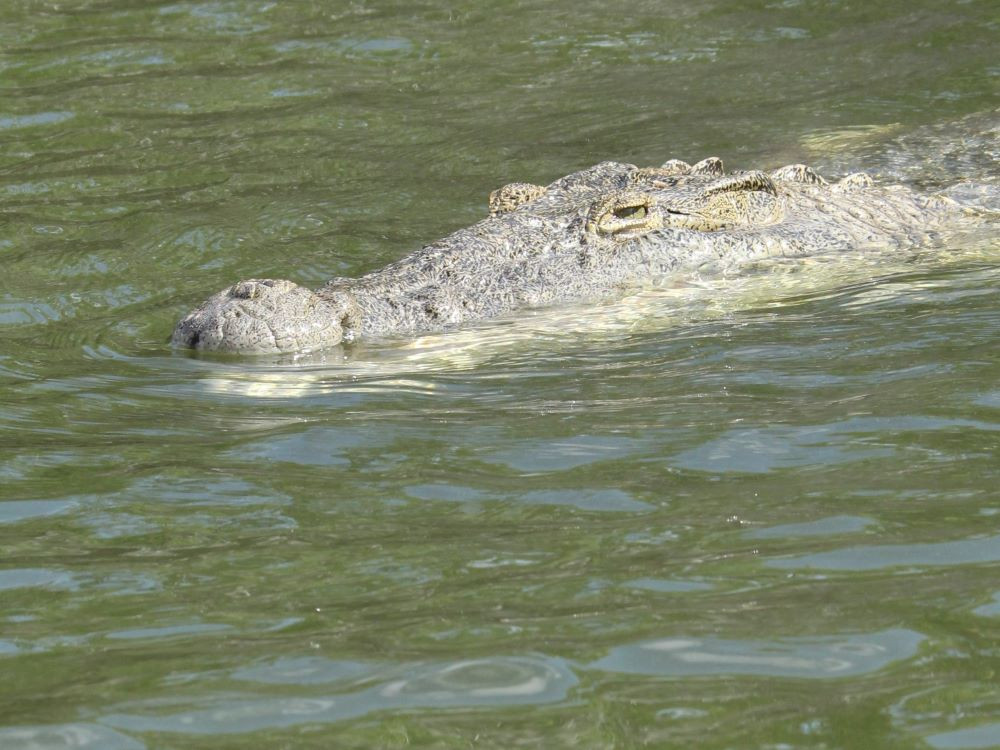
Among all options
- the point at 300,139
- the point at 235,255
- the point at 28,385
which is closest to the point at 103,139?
the point at 300,139

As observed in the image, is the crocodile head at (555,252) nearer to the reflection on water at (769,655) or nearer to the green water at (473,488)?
the green water at (473,488)

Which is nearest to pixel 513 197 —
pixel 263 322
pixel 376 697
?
pixel 263 322

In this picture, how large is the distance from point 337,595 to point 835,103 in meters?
9.52

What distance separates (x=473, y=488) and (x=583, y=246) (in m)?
3.66

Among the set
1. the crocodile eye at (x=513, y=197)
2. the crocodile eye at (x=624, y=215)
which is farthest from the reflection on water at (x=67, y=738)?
the crocodile eye at (x=513, y=197)

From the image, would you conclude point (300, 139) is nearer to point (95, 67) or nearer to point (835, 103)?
point (95, 67)

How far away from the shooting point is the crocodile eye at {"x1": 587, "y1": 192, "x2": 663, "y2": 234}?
8.48 meters

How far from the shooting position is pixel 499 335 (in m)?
7.50

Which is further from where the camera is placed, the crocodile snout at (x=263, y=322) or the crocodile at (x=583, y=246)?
the crocodile at (x=583, y=246)

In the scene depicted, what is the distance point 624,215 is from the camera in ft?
28.1

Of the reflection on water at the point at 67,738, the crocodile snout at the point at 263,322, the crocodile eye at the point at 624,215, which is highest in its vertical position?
the crocodile eye at the point at 624,215

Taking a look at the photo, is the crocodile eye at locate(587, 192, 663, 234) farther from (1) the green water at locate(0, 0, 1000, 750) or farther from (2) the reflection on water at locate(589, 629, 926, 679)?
(2) the reflection on water at locate(589, 629, 926, 679)

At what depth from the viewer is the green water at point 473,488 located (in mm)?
3498

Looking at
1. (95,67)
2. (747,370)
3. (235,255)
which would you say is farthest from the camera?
(95,67)
